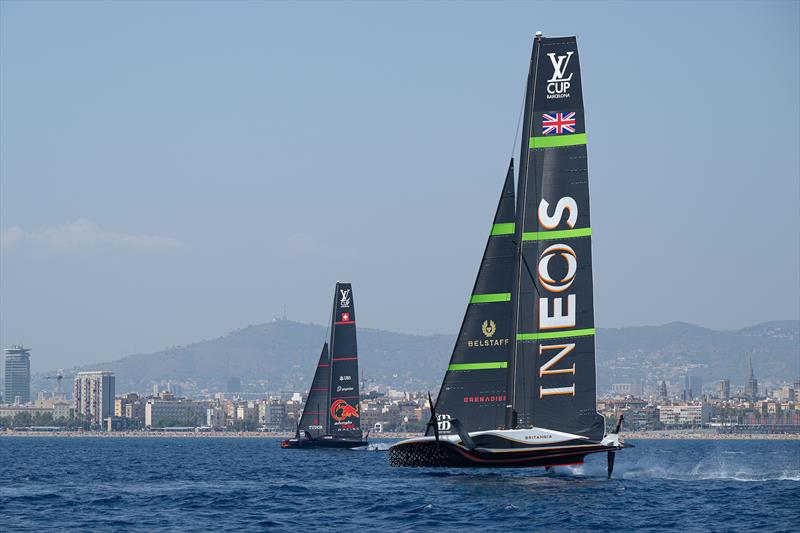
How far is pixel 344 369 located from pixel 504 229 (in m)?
50.8

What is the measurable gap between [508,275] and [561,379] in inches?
197

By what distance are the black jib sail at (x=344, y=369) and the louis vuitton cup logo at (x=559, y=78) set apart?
2082 inches

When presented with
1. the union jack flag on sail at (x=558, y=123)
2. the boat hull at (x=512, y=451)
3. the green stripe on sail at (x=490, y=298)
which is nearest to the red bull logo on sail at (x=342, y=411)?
the green stripe on sail at (x=490, y=298)

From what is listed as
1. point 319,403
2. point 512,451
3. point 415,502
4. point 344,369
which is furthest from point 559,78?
point 319,403

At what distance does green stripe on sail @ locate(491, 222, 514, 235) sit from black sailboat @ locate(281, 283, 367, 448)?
47.5 metres

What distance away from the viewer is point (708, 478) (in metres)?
56.8

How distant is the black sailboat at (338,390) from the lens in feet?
326

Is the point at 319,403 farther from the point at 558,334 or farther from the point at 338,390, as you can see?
the point at 558,334

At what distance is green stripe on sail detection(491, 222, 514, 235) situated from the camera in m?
50.5

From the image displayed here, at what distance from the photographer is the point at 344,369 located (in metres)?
99.9

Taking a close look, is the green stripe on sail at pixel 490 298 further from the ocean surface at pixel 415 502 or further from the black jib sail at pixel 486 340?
the ocean surface at pixel 415 502

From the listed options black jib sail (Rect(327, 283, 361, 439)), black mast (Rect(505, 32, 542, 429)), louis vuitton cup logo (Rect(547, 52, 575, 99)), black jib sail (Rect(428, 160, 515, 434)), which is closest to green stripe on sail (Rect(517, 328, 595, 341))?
black mast (Rect(505, 32, 542, 429))

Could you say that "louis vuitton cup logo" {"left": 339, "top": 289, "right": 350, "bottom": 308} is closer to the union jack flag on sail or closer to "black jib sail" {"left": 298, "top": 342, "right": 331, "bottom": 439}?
"black jib sail" {"left": 298, "top": 342, "right": 331, "bottom": 439}

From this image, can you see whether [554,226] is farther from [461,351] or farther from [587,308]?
[461,351]
